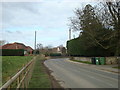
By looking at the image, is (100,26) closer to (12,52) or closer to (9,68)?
(9,68)

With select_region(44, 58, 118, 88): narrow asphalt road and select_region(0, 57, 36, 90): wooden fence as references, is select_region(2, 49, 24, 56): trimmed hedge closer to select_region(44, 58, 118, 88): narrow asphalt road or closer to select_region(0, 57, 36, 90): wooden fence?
select_region(44, 58, 118, 88): narrow asphalt road

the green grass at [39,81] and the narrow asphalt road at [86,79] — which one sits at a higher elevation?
the green grass at [39,81]

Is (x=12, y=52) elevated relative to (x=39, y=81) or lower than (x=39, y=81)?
elevated

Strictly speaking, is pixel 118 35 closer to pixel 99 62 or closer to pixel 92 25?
pixel 92 25

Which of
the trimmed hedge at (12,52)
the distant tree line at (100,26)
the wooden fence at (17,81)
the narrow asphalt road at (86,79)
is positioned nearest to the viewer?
the wooden fence at (17,81)

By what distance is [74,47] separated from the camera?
187ft

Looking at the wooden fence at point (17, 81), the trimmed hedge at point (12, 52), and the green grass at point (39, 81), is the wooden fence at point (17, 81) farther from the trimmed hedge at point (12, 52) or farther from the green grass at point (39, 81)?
the trimmed hedge at point (12, 52)

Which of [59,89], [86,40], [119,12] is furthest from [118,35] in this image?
[59,89]

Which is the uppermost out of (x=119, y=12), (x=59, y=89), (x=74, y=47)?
(x=119, y=12)

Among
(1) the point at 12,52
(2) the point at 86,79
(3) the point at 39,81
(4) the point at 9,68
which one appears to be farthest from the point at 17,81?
(1) the point at 12,52

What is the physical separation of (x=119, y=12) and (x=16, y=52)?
176 feet

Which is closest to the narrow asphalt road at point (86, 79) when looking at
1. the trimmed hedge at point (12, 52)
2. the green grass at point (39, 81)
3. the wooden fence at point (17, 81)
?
the green grass at point (39, 81)

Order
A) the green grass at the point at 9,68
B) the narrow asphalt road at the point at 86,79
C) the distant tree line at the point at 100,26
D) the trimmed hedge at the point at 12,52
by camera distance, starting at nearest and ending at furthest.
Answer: the green grass at the point at 9,68 < the narrow asphalt road at the point at 86,79 < the distant tree line at the point at 100,26 < the trimmed hedge at the point at 12,52

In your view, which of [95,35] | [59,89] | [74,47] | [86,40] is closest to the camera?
[59,89]
